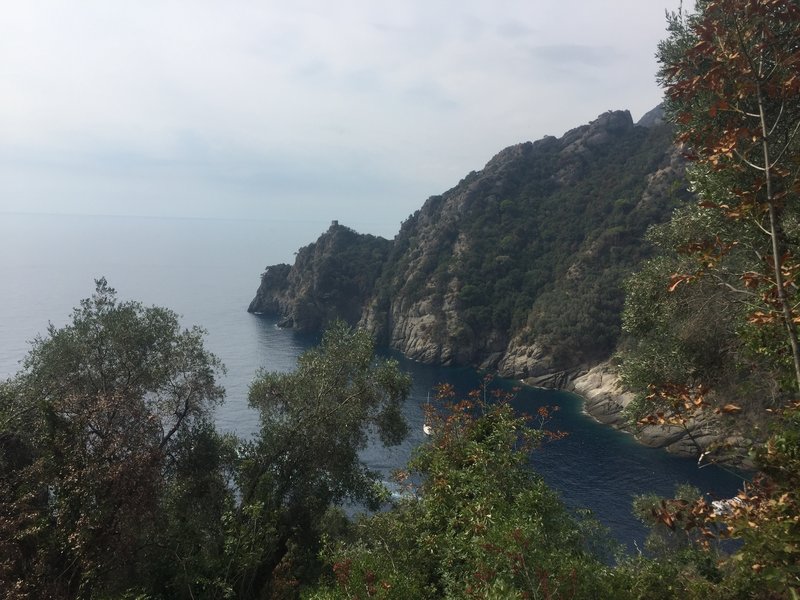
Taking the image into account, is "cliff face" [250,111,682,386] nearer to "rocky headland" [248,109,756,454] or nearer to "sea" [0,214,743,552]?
"rocky headland" [248,109,756,454]

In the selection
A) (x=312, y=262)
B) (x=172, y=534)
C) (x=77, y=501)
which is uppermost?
(x=312, y=262)

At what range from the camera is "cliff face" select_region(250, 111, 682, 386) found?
9194cm

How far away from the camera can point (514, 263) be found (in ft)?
373

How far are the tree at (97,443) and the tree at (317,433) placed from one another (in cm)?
309

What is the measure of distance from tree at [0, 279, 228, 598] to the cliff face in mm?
72431

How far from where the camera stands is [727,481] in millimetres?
51312

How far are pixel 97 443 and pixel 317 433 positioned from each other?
9819 millimetres

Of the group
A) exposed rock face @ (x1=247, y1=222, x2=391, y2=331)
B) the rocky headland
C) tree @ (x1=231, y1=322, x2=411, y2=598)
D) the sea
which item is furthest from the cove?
exposed rock face @ (x1=247, y1=222, x2=391, y2=331)

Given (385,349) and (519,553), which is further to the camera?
(385,349)

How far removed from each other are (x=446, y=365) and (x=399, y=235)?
52.8 meters

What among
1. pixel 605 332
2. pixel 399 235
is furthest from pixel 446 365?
pixel 399 235

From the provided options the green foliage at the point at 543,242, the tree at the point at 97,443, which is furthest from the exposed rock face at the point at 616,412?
the tree at the point at 97,443

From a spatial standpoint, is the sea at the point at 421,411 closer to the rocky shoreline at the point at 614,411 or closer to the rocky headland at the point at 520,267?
the rocky shoreline at the point at 614,411

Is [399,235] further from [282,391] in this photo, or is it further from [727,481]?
[282,391]
